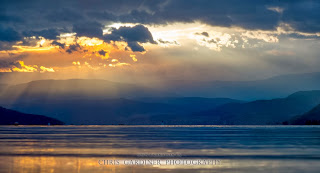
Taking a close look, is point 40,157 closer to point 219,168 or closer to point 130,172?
point 130,172

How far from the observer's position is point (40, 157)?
56.2m

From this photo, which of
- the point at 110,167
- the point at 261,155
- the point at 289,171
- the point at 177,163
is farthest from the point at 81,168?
the point at 261,155

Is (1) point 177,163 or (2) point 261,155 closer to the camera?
(1) point 177,163

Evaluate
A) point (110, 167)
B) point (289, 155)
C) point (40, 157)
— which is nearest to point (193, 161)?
point (110, 167)

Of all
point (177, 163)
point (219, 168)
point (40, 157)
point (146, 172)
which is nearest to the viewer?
point (146, 172)

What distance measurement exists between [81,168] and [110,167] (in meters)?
2.79

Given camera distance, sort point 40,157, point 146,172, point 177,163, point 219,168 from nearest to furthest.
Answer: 1. point 146,172
2. point 219,168
3. point 177,163
4. point 40,157

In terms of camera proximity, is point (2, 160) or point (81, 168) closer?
point (81, 168)

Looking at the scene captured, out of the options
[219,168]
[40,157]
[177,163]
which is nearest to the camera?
[219,168]

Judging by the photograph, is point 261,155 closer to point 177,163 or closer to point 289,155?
point 289,155

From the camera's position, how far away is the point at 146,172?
1652 inches

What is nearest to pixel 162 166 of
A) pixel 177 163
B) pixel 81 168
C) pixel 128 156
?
pixel 177 163

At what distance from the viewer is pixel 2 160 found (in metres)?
51.8

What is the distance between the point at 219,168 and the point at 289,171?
20.8 ft
